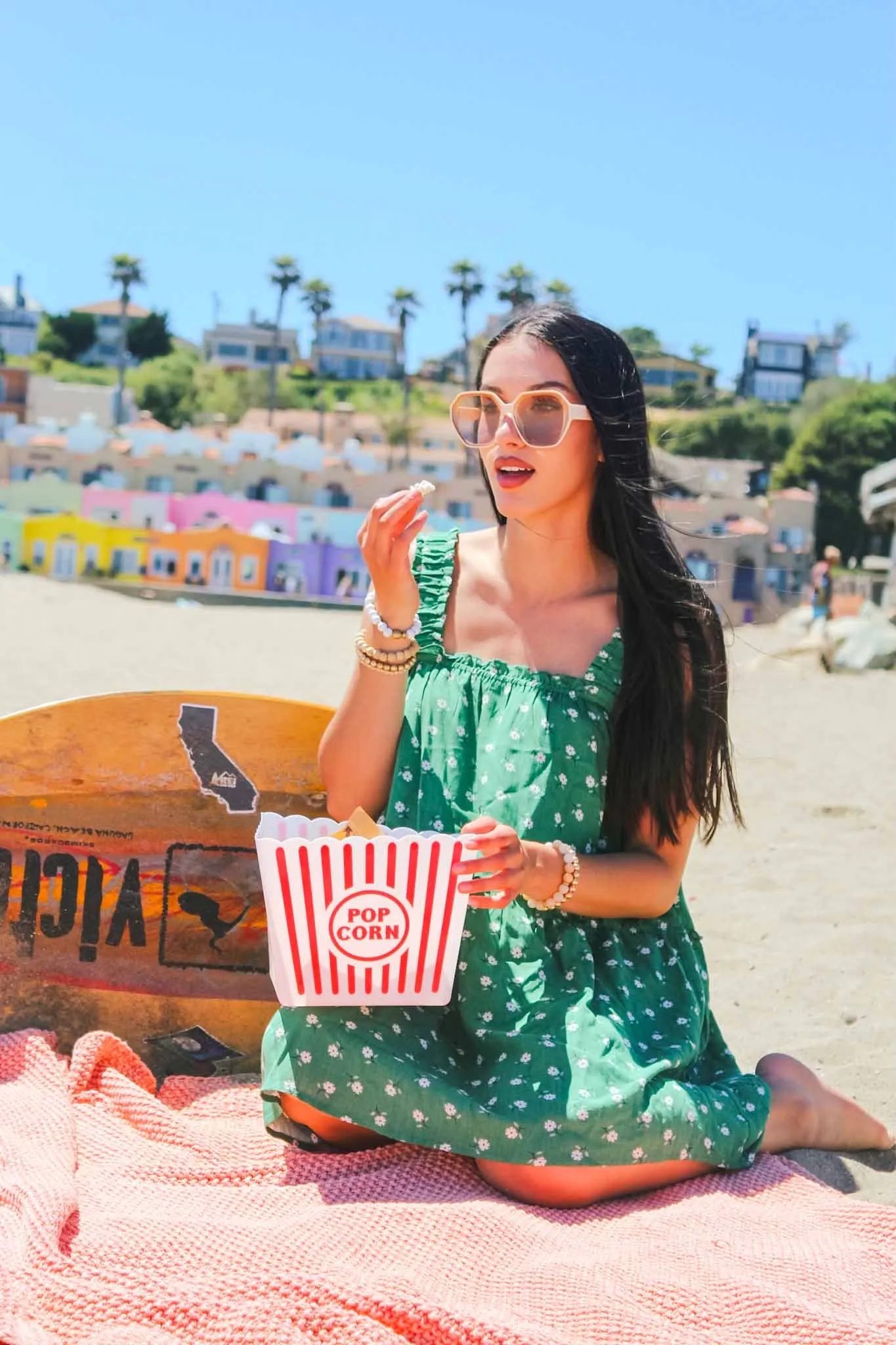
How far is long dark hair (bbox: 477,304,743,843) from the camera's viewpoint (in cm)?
245

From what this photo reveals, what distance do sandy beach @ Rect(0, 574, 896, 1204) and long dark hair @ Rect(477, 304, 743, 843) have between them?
0.18 m

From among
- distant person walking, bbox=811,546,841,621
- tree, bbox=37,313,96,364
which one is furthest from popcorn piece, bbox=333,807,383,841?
tree, bbox=37,313,96,364

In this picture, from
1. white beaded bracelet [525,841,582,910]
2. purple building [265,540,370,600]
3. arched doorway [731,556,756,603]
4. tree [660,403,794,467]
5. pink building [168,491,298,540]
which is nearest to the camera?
white beaded bracelet [525,841,582,910]

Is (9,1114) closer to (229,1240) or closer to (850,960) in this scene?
(229,1240)

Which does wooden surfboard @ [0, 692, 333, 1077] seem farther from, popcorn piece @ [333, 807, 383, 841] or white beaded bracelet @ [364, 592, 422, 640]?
popcorn piece @ [333, 807, 383, 841]

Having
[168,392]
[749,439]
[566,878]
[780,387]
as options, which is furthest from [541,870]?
[780,387]

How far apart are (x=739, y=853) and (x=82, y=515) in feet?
121

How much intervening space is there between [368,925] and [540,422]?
964 mm

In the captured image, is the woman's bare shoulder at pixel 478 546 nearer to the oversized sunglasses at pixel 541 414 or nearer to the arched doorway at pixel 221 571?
the oversized sunglasses at pixel 541 414

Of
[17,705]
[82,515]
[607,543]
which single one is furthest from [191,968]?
[82,515]

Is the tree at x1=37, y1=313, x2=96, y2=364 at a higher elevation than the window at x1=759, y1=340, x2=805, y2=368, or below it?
below

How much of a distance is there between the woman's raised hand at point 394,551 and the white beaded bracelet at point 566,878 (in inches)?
19.4

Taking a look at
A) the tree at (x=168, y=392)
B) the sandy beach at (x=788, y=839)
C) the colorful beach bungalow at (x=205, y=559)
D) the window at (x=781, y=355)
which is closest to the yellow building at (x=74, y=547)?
the colorful beach bungalow at (x=205, y=559)

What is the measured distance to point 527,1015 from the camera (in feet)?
7.52
